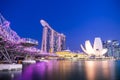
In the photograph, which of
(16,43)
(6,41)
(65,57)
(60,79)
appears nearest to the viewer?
(60,79)

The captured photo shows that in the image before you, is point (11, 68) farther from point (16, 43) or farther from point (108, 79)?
point (108, 79)

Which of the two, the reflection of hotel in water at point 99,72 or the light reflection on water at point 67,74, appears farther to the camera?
the reflection of hotel in water at point 99,72

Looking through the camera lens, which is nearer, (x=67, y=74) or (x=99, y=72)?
(x=67, y=74)

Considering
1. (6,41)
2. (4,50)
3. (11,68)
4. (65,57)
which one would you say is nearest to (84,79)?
(11,68)

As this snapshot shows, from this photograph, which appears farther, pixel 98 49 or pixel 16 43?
pixel 98 49

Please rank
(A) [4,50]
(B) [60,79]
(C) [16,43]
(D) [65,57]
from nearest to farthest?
(B) [60,79], (A) [4,50], (C) [16,43], (D) [65,57]

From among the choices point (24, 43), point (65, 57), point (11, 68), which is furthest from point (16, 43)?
point (65, 57)

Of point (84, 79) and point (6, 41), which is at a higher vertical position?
point (6, 41)

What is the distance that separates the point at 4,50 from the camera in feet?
162

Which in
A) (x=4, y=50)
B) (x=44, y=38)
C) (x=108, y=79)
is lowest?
(x=108, y=79)

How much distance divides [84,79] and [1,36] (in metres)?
21.2

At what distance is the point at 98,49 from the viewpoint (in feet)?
A: 654

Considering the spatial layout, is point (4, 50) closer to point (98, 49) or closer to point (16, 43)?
point (16, 43)

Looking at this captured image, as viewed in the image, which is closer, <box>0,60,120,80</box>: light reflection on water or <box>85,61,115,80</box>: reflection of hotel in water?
<box>0,60,120,80</box>: light reflection on water
